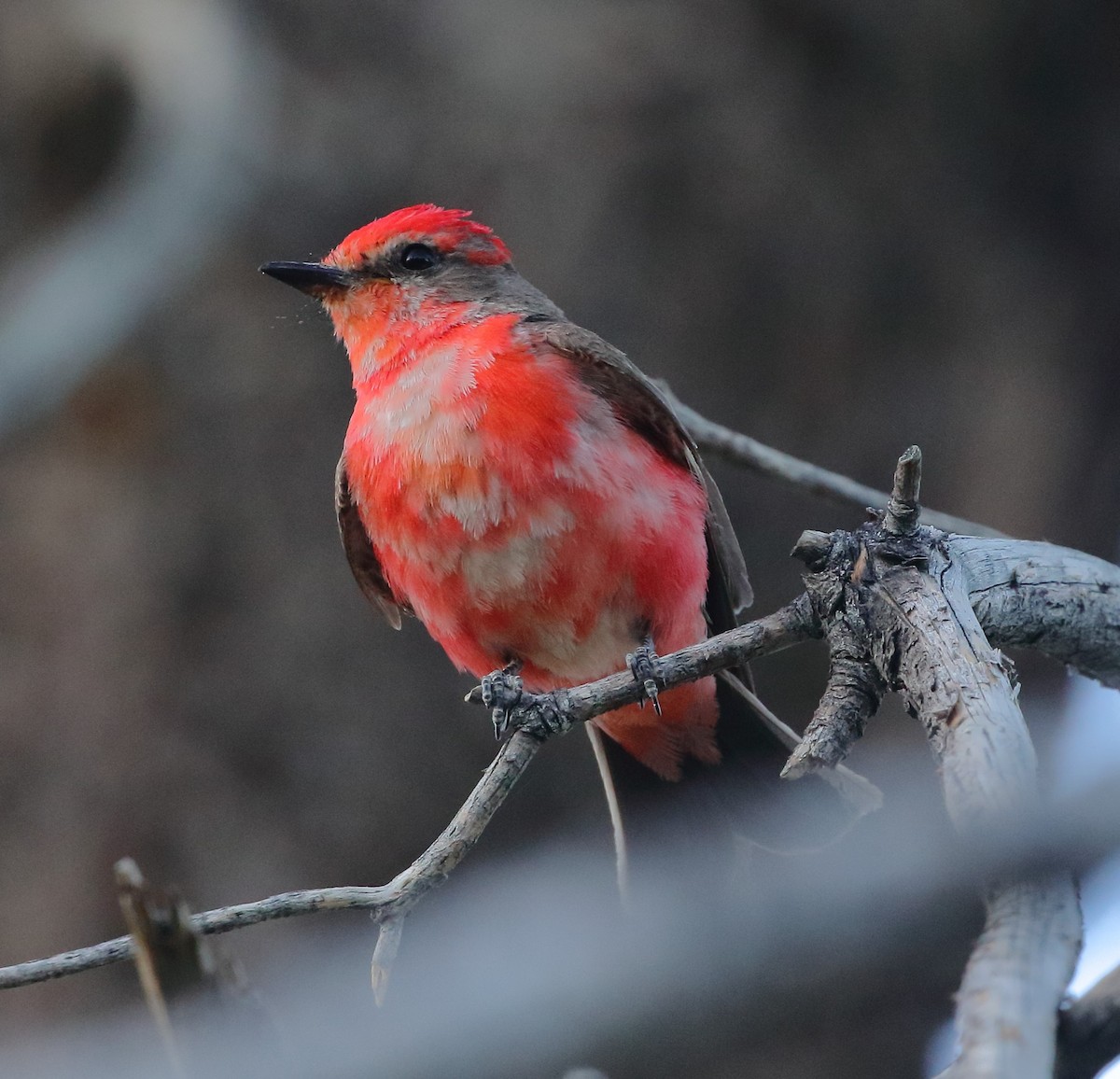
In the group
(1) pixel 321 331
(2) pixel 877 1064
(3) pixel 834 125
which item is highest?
(3) pixel 834 125

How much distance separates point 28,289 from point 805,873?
584cm

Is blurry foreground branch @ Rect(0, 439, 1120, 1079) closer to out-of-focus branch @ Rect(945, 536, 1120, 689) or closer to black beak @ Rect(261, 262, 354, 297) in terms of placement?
out-of-focus branch @ Rect(945, 536, 1120, 689)

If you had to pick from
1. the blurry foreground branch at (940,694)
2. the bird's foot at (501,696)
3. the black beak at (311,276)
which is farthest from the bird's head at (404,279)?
the blurry foreground branch at (940,694)

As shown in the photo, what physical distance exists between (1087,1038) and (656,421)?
2.35 meters

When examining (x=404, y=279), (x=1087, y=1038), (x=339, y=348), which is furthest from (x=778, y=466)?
(x=339, y=348)

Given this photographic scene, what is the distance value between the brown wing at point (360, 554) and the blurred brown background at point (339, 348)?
4.22ft

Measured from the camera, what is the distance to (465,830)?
7.59ft

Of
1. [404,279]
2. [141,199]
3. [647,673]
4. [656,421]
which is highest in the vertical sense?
[141,199]

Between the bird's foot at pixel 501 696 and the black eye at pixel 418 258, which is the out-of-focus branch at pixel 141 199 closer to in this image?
the black eye at pixel 418 258

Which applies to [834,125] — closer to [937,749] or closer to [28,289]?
[28,289]

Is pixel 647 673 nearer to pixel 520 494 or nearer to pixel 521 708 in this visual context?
pixel 521 708

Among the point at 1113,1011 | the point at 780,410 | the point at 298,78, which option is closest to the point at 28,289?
the point at 298,78

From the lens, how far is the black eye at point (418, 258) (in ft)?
13.4

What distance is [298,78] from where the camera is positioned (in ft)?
19.3
